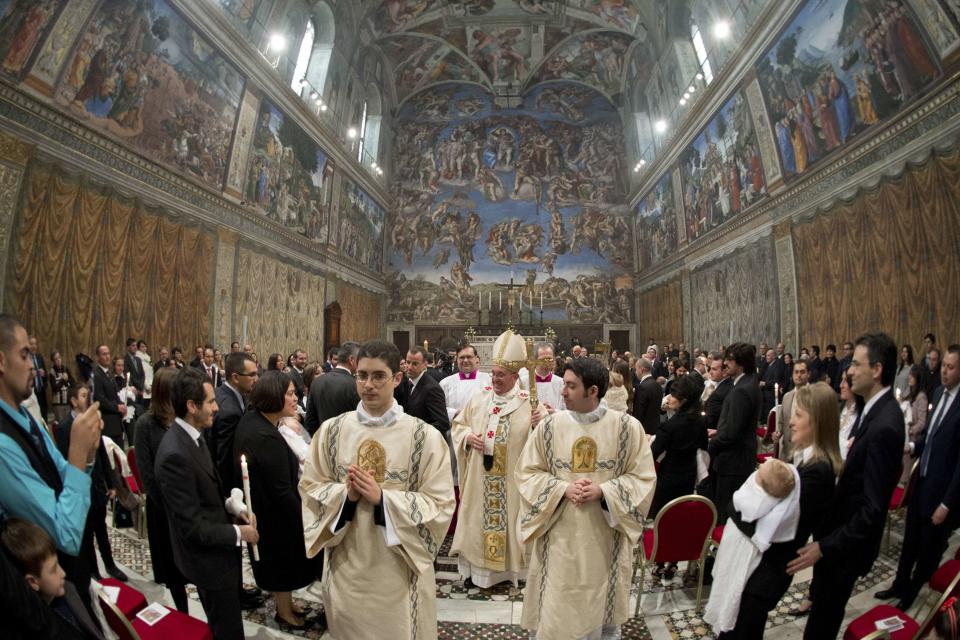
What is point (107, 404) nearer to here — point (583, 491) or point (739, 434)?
point (583, 491)

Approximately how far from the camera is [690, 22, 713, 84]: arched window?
18203 millimetres

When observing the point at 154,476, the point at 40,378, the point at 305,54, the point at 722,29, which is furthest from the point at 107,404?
the point at 722,29

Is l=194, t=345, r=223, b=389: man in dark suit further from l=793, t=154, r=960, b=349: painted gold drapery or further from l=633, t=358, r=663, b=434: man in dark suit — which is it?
l=793, t=154, r=960, b=349: painted gold drapery

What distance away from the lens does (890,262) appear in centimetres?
959

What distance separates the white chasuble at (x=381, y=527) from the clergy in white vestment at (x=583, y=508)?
2.07 ft

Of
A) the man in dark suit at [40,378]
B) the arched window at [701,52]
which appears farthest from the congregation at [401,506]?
the arched window at [701,52]

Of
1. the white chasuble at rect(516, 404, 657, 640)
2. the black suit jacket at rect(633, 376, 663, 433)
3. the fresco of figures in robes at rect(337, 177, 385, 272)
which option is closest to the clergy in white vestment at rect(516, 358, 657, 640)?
the white chasuble at rect(516, 404, 657, 640)

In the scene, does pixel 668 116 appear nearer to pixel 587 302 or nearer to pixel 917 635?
pixel 587 302

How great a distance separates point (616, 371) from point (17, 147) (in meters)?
9.53

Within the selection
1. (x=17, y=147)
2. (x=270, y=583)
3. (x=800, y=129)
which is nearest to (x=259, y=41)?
(x=17, y=147)

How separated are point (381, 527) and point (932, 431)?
4166 mm

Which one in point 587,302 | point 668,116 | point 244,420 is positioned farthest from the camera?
point 587,302

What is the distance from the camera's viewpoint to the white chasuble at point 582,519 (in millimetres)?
3129

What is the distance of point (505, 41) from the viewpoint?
88.8 ft
